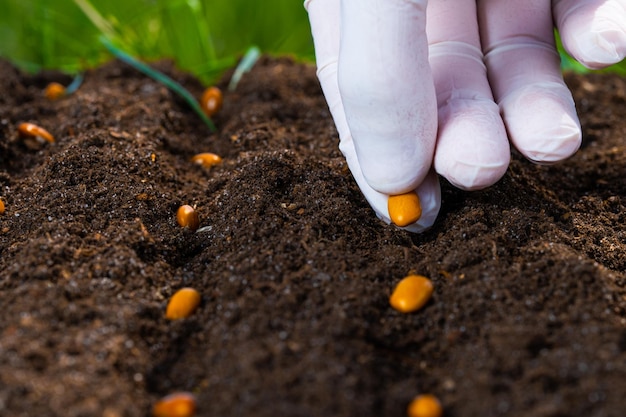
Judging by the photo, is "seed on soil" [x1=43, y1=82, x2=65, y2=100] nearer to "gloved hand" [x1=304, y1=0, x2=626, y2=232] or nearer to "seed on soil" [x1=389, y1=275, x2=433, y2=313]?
"gloved hand" [x1=304, y1=0, x2=626, y2=232]

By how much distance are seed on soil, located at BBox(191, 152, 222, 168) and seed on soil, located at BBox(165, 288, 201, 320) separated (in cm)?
55

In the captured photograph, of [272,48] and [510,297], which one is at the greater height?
[510,297]

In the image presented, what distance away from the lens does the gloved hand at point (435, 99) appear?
1116 mm

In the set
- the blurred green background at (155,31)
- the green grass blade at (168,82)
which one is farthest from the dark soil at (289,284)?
the blurred green background at (155,31)

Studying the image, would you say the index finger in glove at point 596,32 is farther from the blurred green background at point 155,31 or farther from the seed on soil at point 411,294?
→ the blurred green background at point 155,31

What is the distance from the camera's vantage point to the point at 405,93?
1.13 metres

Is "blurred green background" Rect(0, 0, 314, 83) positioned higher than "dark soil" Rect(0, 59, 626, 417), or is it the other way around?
"dark soil" Rect(0, 59, 626, 417)

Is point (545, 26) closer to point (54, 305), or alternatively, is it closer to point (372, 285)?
point (372, 285)

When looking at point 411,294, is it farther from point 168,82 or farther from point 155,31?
point 155,31

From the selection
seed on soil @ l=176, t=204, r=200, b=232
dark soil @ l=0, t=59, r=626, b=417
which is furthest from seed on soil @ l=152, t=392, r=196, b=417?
seed on soil @ l=176, t=204, r=200, b=232

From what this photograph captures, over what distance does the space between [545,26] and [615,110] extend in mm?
511

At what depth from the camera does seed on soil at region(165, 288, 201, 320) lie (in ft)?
3.53

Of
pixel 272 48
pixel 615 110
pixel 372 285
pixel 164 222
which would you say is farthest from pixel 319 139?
pixel 272 48

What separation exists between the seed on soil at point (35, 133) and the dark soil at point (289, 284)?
35 mm
